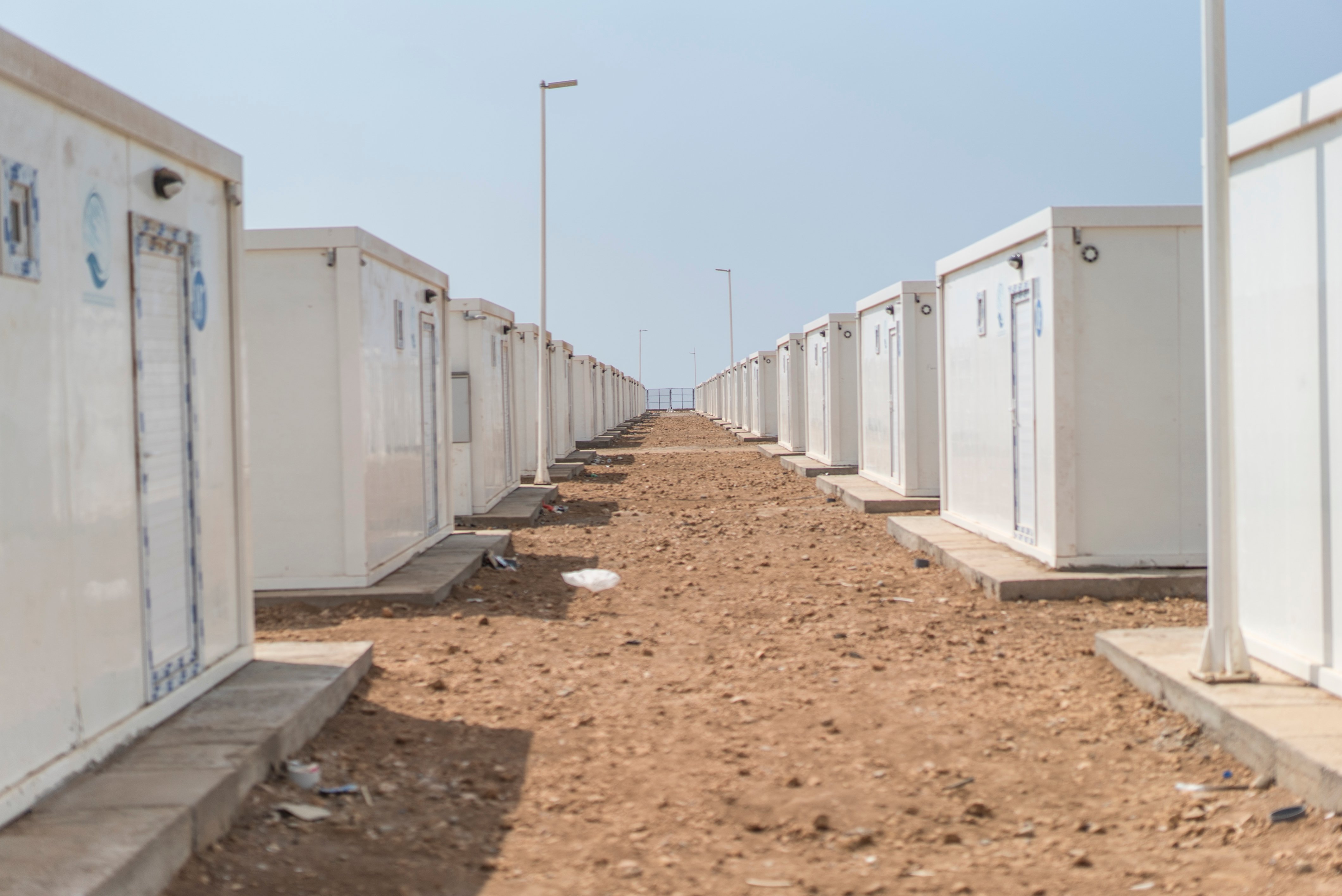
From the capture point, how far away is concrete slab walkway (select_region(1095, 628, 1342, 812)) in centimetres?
407

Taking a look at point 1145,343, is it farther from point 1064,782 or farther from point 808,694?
point 1064,782

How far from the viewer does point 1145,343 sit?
8.32 metres

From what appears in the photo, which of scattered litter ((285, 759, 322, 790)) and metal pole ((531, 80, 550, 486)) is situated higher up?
metal pole ((531, 80, 550, 486))

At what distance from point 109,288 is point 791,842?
308 cm

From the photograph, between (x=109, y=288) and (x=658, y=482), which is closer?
(x=109, y=288)

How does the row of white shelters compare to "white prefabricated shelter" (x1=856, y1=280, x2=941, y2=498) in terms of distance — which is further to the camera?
"white prefabricated shelter" (x1=856, y1=280, x2=941, y2=498)

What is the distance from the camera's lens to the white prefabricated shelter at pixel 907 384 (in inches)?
524

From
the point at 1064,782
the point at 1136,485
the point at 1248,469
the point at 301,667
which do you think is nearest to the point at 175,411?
the point at 301,667

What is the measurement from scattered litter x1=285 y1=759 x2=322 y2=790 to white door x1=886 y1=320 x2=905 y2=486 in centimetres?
1005

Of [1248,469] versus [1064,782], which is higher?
[1248,469]

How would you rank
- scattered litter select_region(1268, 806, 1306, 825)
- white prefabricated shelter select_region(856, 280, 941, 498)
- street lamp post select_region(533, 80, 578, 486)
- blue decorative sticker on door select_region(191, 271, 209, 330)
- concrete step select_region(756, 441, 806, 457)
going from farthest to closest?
1. concrete step select_region(756, 441, 806, 457)
2. street lamp post select_region(533, 80, 578, 486)
3. white prefabricated shelter select_region(856, 280, 941, 498)
4. blue decorative sticker on door select_region(191, 271, 209, 330)
5. scattered litter select_region(1268, 806, 1306, 825)

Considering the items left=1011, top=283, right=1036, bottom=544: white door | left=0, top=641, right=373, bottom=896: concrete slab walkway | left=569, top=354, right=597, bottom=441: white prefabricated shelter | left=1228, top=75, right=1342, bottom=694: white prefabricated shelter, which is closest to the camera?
left=0, top=641, right=373, bottom=896: concrete slab walkway

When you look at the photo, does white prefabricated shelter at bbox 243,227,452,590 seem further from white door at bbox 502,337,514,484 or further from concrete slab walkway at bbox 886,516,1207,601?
white door at bbox 502,337,514,484

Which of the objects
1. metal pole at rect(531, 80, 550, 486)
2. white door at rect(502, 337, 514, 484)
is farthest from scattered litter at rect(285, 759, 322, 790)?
metal pole at rect(531, 80, 550, 486)
